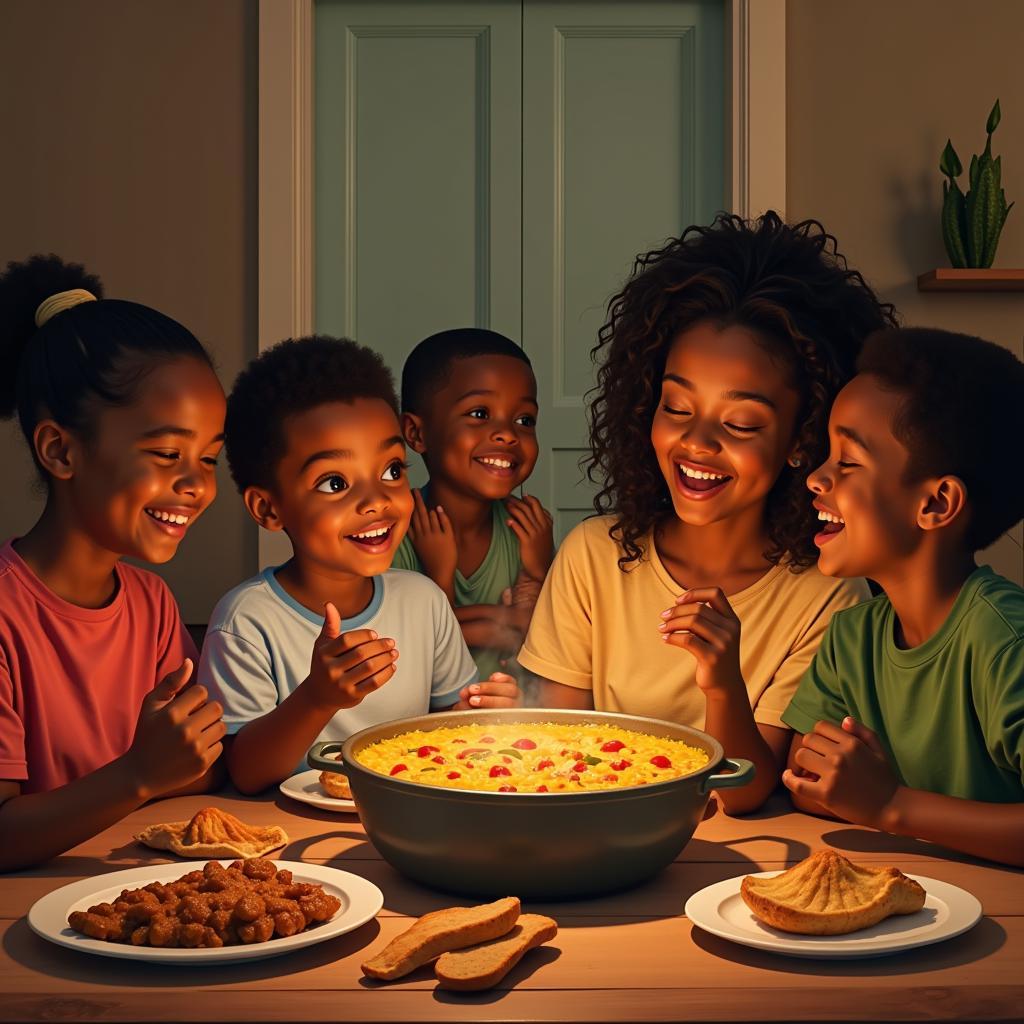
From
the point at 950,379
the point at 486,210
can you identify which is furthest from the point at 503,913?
the point at 486,210

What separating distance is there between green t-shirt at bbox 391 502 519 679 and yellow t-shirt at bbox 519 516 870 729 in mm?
230

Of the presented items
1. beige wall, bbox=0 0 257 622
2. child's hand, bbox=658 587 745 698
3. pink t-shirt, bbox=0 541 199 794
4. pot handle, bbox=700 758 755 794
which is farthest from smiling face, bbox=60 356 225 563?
beige wall, bbox=0 0 257 622

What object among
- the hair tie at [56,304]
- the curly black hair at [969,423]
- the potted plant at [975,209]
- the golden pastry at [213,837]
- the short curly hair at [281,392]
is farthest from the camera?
the potted plant at [975,209]

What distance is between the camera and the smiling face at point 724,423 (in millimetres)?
1770

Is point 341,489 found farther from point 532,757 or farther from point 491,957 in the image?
point 491,957

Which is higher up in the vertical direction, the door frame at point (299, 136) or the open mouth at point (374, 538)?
the door frame at point (299, 136)

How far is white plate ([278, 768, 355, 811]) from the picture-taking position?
1.46 metres

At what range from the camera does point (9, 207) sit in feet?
12.8

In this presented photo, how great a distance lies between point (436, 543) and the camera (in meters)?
2.24

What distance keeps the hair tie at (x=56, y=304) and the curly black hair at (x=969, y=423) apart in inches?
41.2

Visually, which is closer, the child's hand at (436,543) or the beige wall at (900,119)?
the child's hand at (436,543)

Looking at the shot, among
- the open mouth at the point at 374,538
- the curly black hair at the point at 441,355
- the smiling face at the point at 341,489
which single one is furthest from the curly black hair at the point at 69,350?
the curly black hair at the point at 441,355

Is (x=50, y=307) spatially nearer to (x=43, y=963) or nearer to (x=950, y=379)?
(x=43, y=963)

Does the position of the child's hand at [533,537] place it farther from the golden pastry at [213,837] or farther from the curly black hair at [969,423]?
the golden pastry at [213,837]
